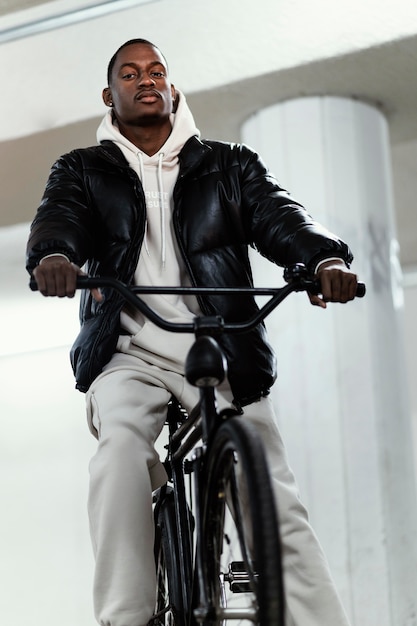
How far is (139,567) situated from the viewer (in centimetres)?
202

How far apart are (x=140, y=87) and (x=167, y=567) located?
1088 mm

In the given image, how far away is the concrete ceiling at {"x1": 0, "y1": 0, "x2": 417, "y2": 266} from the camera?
438cm

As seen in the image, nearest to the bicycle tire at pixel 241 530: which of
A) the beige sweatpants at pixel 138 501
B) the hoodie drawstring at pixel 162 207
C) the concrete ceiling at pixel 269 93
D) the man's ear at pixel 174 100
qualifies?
the beige sweatpants at pixel 138 501

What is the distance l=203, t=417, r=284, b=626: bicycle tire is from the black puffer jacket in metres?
0.52

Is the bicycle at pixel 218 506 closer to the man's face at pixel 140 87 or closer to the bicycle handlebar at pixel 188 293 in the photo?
the bicycle handlebar at pixel 188 293

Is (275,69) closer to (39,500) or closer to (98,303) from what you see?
(98,303)

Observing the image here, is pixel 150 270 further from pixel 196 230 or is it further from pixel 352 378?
pixel 352 378

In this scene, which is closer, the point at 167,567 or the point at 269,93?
the point at 167,567

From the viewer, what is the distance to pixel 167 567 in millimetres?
2184

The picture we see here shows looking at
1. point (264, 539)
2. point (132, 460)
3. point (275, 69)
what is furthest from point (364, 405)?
point (264, 539)

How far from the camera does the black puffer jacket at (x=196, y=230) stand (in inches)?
86.8

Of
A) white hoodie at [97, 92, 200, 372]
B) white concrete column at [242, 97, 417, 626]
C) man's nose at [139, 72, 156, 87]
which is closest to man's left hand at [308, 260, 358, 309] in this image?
white hoodie at [97, 92, 200, 372]

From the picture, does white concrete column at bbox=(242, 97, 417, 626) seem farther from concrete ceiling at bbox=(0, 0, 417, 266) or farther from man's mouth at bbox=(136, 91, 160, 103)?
man's mouth at bbox=(136, 91, 160, 103)

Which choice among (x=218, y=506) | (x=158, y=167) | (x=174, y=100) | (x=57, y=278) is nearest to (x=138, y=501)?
(x=218, y=506)
